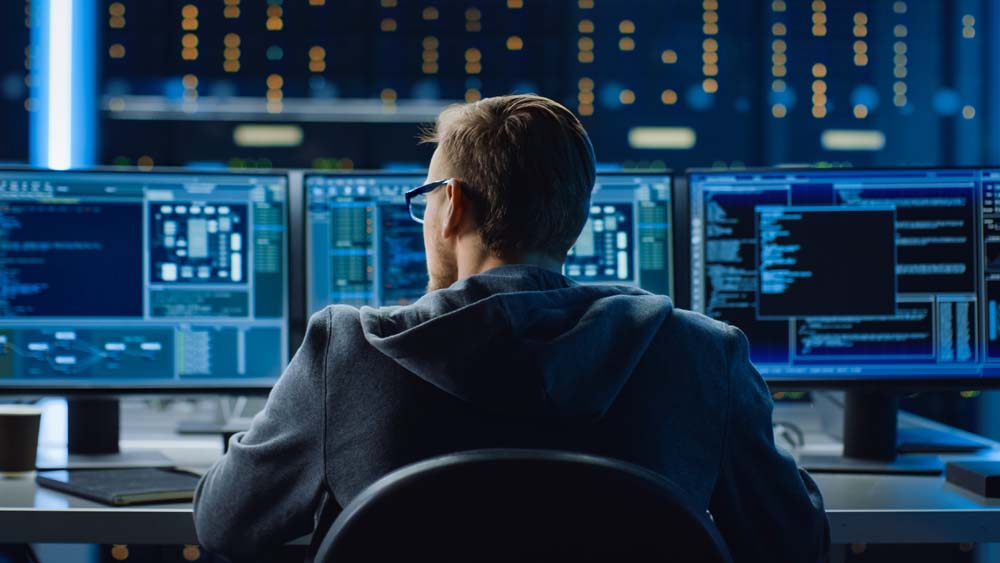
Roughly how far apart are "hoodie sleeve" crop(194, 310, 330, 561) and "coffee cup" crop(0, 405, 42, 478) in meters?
0.62

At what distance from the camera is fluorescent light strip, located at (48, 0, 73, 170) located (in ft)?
8.79

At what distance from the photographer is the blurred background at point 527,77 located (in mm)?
3383

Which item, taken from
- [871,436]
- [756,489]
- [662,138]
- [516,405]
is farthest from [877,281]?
[662,138]

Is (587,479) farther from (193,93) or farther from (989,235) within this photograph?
(193,93)

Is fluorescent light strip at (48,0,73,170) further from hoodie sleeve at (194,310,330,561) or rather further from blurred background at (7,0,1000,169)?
hoodie sleeve at (194,310,330,561)

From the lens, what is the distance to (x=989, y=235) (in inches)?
62.3

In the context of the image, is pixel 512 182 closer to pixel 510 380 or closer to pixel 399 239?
pixel 510 380

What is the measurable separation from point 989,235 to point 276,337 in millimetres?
1189

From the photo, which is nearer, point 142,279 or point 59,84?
point 142,279

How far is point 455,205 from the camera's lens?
99 cm

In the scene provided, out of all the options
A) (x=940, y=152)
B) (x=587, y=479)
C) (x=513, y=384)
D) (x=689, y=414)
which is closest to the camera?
(x=587, y=479)

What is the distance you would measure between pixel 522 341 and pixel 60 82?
2.46 metres

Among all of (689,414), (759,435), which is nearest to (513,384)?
(689,414)

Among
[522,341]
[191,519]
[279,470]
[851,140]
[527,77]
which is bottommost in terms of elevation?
[191,519]
